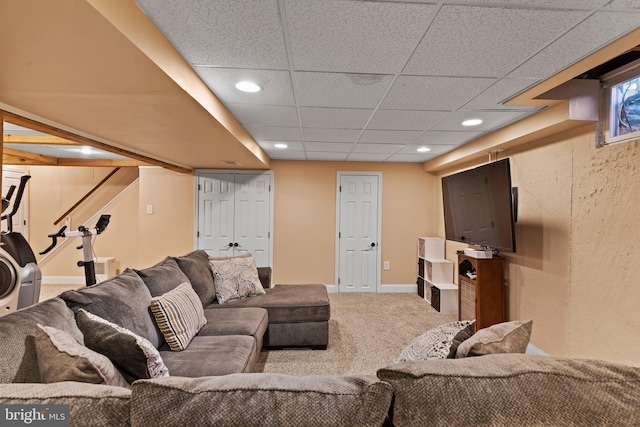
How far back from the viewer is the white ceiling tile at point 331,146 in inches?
151

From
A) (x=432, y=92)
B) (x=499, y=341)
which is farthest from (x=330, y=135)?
(x=499, y=341)

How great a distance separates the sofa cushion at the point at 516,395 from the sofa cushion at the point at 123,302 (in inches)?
62.1

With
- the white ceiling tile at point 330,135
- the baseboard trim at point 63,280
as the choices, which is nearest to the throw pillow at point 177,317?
the white ceiling tile at point 330,135

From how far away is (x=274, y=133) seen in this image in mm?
3354

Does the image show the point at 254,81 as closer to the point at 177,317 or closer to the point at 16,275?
the point at 177,317

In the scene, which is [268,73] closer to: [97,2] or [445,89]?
[97,2]

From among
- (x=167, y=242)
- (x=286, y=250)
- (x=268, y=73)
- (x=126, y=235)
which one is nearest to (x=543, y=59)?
(x=268, y=73)

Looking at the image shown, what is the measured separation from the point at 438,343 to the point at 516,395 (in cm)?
46

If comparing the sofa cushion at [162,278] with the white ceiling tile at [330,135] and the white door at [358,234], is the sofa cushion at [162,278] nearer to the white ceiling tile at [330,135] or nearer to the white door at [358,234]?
the white ceiling tile at [330,135]

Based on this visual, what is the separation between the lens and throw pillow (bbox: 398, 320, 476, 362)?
3.74 ft

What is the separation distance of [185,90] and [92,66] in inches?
17.1

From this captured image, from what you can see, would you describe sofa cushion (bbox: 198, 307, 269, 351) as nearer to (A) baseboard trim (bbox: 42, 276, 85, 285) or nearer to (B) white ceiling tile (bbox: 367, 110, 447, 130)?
(B) white ceiling tile (bbox: 367, 110, 447, 130)

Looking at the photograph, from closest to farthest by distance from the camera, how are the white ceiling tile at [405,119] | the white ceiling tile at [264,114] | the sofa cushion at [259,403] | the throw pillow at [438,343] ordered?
the sofa cushion at [259,403], the throw pillow at [438,343], the white ceiling tile at [264,114], the white ceiling tile at [405,119]

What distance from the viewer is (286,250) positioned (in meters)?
5.18
